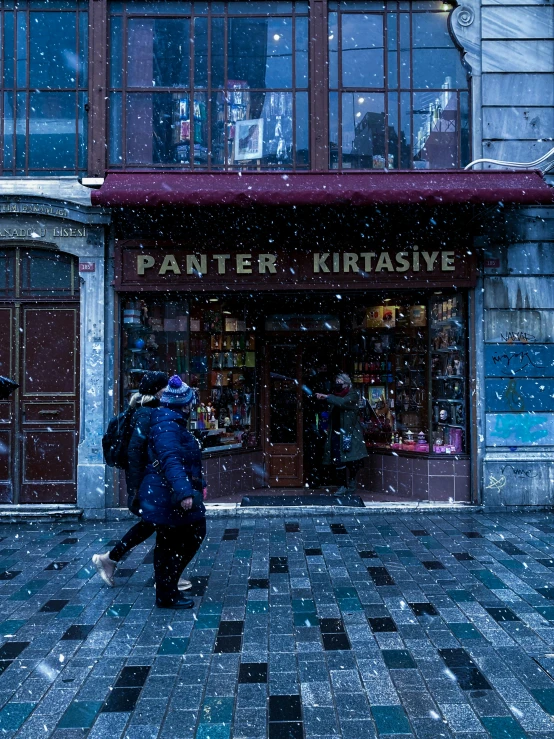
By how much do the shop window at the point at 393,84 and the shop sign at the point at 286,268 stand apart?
1.41m

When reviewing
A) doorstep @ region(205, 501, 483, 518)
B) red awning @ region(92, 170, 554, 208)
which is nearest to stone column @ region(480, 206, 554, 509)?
doorstep @ region(205, 501, 483, 518)

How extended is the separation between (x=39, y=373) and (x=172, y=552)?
4719 millimetres

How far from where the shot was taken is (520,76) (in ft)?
28.2

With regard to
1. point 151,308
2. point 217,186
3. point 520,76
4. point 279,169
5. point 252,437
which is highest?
point 520,76

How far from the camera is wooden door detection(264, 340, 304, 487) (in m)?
10.1

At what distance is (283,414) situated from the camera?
10.2m

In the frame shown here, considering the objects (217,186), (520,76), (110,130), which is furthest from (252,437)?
(520,76)

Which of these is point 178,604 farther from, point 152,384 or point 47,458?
point 47,458

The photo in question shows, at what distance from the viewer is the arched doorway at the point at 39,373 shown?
8477 mm

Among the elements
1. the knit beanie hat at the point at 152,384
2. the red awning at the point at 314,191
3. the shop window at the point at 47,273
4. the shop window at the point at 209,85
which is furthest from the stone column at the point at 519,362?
the shop window at the point at 47,273

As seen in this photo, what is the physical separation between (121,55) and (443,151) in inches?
189

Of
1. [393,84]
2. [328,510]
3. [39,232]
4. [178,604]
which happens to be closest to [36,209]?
[39,232]

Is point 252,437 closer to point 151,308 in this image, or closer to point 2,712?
point 151,308

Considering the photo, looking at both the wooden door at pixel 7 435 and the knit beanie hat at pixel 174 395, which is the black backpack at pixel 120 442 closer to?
the knit beanie hat at pixel 174 395
